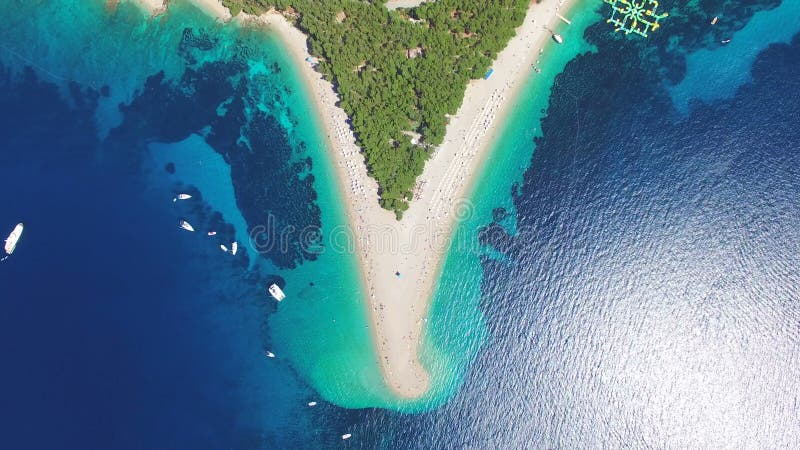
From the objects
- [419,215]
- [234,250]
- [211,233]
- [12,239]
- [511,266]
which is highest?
[511,266]

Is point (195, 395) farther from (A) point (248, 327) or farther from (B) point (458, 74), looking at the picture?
(B) point (458, 74)

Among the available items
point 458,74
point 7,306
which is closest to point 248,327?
point 7,306

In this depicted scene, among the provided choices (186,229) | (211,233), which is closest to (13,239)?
(186,229)

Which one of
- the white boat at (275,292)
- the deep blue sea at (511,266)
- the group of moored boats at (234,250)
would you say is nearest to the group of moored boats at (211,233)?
the group of moored boats at (234,250)

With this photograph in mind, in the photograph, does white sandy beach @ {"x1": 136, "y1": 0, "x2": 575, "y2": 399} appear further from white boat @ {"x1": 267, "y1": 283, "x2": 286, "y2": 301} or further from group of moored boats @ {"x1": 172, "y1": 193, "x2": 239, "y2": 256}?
group of moored boats @ {"x1": 172, "y1": 193, "x2": 239, "y2": 256}

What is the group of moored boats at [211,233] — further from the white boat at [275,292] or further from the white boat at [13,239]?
the white boat at [13,239]

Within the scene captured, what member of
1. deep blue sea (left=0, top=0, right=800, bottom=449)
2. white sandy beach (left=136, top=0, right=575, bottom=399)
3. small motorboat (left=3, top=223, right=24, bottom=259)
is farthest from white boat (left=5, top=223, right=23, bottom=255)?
white sandy beach (left=136, top=0, right=575, bottom=399)

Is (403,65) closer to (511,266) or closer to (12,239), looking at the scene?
(511,266)
